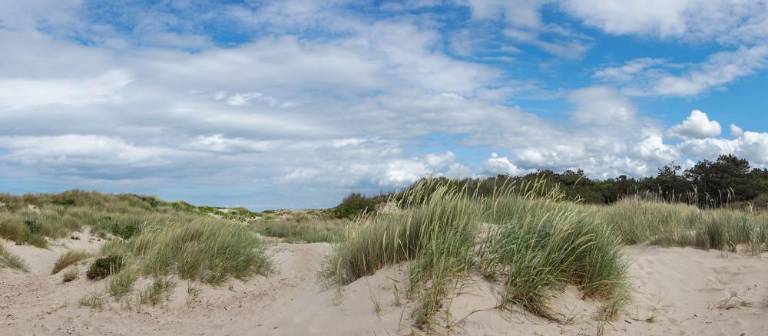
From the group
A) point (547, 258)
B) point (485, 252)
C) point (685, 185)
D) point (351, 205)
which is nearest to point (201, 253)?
point (485, 252)

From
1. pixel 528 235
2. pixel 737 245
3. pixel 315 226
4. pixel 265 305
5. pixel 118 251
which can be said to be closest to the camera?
pixel 528 235

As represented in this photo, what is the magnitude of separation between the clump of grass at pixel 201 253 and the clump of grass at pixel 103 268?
0.85ft

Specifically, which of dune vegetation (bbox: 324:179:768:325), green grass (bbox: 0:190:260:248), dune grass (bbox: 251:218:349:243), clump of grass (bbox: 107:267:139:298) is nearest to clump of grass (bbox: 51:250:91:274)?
green grass (bbox: 0:190:260:248)

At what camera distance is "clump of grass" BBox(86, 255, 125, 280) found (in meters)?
10.0

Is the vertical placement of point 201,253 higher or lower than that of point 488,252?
lower

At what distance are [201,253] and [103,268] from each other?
1638 millimetres

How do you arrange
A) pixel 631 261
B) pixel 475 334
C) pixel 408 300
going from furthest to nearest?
pixel 631 261, pixel 408 300, pixel 475 334

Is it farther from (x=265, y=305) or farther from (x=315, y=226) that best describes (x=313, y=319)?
(x=315, y=226)

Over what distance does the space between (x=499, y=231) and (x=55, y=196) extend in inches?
1089

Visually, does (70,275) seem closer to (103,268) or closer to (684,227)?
(103,268)

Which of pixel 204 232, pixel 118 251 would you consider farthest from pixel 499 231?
pixel 118 251

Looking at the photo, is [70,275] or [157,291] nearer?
[157,291]

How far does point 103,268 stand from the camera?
10.1m

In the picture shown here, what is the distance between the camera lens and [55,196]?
2859cm
